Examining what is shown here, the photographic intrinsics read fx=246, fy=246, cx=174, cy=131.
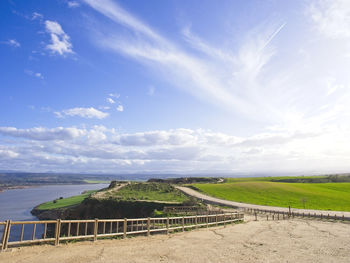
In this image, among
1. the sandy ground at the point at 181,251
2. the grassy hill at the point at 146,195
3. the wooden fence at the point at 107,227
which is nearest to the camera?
the sandy ground at the point at 181,251

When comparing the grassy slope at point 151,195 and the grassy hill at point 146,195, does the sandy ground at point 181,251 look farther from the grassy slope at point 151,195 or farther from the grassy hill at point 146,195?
the grassy slope at point 151,195

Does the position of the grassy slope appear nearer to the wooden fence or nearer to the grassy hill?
the grassy hill

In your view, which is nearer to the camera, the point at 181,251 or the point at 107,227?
the point at 181,251

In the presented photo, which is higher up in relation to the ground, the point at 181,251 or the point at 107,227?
the point at 181,251

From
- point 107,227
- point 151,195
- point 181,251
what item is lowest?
point 107,227

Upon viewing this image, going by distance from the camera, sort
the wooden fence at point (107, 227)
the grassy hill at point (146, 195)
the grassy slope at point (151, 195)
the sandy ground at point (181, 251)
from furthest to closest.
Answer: the grassy slope at point (151, 195)
the grassy hill at point (146, 195)
the wooden fence at point (107, 227)
the sandy ground at point (181, 251)

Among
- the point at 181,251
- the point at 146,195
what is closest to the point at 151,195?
the point at 146,195

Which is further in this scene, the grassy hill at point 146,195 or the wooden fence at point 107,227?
the grassy hill at point 146,195

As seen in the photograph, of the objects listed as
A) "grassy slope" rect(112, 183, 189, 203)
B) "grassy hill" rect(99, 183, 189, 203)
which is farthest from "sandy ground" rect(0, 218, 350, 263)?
"grassy slope" rect(112, 183, 189, 203)

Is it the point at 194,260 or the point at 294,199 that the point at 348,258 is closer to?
the point at 194,260

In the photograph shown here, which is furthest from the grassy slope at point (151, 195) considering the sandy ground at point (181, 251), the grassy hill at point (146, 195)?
the sandy ground at point (181, 251)

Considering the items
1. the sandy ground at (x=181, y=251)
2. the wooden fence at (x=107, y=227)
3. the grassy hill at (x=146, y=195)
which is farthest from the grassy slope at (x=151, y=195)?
the sandy ground at (x=181, y=251)

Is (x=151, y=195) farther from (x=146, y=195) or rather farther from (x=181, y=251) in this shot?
(x=181, y=251)

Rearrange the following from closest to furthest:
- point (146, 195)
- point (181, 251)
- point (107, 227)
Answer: point (181, 251), point (107, 227), point (146, 195)
